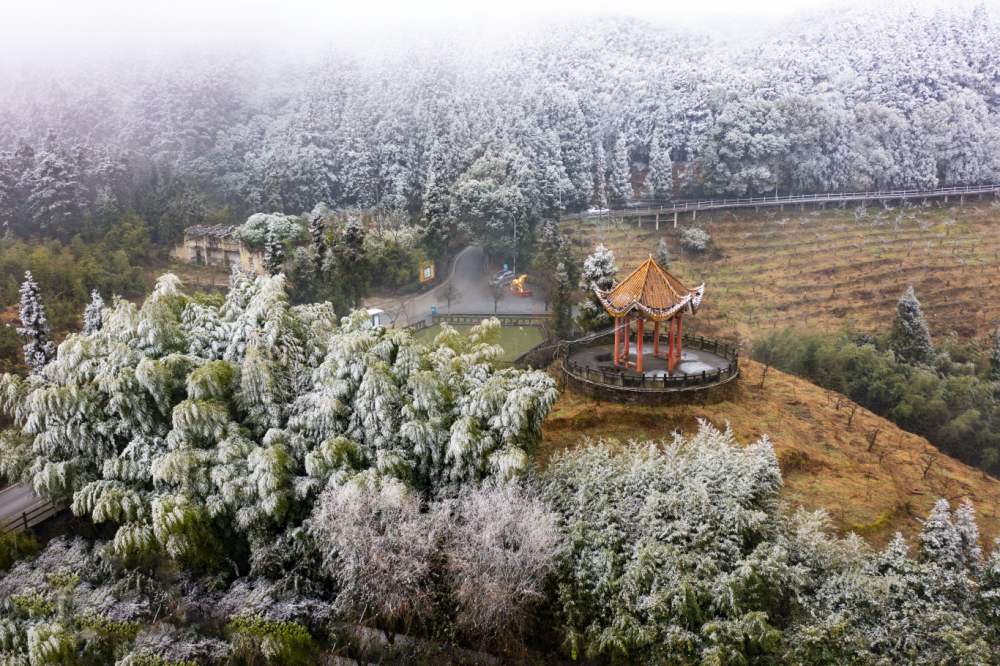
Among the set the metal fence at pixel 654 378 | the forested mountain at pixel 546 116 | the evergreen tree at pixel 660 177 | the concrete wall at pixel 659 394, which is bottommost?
the concrete wall at pixel 659 394

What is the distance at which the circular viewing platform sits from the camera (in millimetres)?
17000

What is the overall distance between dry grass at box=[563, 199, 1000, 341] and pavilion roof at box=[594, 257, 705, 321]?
5.07m

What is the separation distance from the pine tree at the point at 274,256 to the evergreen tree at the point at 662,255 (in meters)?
14.0

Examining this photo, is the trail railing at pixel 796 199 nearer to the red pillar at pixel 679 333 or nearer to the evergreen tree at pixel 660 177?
the evergreen tree at pixel 660 177

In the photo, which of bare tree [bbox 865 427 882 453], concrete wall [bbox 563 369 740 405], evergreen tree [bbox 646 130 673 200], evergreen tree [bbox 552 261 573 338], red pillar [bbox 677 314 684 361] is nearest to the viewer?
bare tree [bbox 865 427 882 453]

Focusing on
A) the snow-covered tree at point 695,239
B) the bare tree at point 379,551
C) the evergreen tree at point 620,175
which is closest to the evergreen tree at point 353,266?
the evergreen tree at point 620,175

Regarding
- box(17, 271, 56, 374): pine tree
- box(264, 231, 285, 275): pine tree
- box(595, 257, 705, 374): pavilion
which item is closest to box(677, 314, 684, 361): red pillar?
box(595, 257, 705, 374): pavilion

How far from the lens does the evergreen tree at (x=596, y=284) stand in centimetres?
2127

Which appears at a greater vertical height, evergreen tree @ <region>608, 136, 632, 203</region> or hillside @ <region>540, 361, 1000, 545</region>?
evergreen tree @ <region>608, 136, 632, 203</region>

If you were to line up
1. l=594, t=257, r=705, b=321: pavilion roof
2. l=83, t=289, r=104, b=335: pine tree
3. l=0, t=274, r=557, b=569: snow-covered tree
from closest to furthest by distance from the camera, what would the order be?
l=0, t=274, r=557, b=569: snow-covered tree < l=594, t=257, r=705, b=321: pavilion roof < l=83, t=289, r=104, b=335: pine tree

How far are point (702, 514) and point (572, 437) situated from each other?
217 inches

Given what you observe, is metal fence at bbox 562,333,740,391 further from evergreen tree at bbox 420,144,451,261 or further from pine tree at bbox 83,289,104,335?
pine tree at bbox 83,289,104,335

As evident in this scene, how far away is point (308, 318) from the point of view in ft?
48.4

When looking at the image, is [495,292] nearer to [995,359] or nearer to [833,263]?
[833,263]
